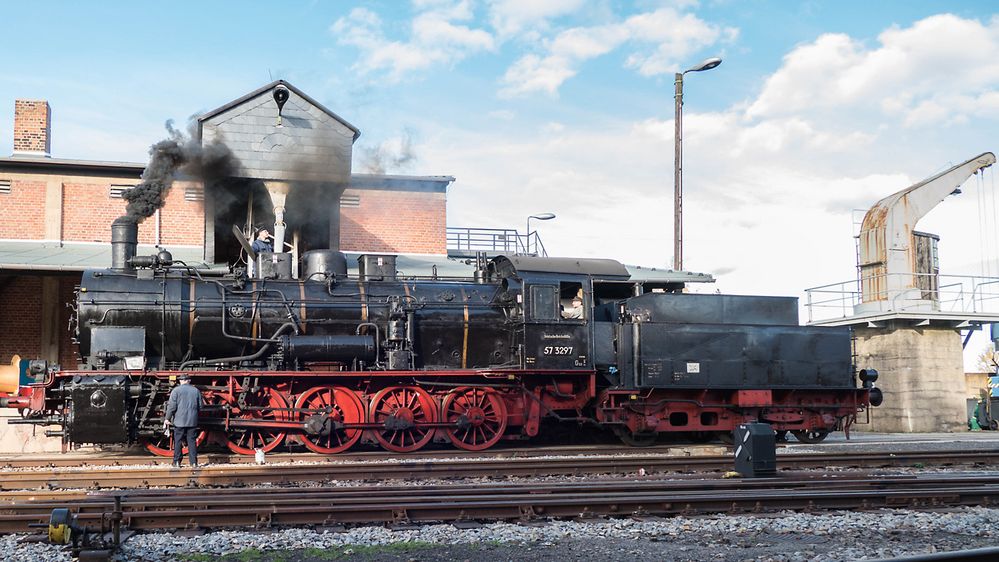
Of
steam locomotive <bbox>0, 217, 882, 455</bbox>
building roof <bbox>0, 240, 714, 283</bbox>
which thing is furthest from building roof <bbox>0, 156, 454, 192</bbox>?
steam locomotive <bbox>0, 217, 882, 455</bbox>

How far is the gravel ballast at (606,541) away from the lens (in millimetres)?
6672

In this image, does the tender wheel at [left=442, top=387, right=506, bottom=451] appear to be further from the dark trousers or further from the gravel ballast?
the gravel ballast

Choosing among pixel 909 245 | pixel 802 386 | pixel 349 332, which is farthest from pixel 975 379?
pixel 349 332

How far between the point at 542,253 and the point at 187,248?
37.1ft

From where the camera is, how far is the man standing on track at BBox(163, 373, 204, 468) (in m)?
11.8

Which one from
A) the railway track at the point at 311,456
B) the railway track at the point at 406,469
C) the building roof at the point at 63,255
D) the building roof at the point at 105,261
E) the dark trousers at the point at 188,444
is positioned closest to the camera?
the railway track at the point at 406,469

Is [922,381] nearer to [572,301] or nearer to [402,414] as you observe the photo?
[572,301]

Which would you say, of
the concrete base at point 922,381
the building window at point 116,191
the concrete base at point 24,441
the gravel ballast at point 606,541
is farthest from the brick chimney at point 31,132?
the concrete base at point 922,381

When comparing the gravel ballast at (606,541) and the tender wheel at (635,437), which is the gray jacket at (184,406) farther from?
the tender wheel at (635,437)

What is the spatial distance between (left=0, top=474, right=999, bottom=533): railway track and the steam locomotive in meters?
4.49

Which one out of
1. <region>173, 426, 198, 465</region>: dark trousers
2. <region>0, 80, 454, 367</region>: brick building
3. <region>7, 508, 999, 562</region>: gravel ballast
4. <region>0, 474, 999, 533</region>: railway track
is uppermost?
<region>0, 80, 454, 367</region>: brick building

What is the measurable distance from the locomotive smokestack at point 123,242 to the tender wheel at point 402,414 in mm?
4857

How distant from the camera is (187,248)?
969 inches

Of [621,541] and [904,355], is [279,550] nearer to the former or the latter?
[621,541]
